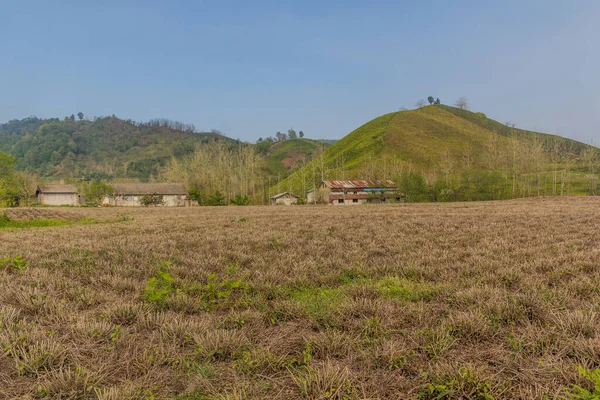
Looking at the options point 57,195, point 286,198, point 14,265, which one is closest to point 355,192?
point 286,198

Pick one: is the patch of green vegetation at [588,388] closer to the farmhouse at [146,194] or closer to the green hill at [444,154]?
the green hill at [444,154]

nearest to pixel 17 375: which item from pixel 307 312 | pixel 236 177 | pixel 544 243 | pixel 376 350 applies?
pixel 307 312

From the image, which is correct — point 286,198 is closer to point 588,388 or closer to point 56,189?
point 56,189

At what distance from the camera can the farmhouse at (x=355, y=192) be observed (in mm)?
79188

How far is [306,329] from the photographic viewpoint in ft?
13.4

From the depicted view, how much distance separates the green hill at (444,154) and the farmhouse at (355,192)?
492 centimetres

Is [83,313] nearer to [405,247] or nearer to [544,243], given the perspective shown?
[405,247]

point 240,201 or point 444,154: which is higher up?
point 444,154

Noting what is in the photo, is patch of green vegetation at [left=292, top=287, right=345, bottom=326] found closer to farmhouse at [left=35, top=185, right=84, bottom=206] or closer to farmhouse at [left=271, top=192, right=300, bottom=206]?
farmhouse at [left=271, top=192, right=300, bottom=206]

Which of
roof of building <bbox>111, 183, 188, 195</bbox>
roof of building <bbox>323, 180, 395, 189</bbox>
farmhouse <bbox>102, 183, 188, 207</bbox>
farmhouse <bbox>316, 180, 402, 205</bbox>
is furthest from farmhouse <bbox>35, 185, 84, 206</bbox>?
roof of building <bbox>323, 180, 395, 189</bbox>

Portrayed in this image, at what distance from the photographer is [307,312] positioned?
4551 millimetres

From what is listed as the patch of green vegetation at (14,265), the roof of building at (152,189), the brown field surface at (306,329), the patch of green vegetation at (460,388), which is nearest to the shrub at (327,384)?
the brown field surface at (306,329)

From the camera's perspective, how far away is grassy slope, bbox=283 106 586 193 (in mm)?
116000

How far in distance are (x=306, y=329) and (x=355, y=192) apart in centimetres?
7885
